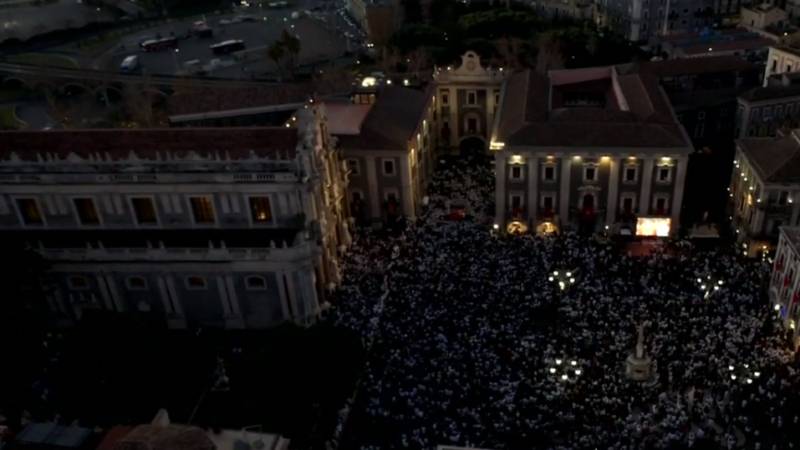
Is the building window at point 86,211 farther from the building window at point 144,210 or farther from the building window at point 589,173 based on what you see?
the building window at point 589,173

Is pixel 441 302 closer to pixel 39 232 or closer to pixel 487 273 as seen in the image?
pixel 487 273

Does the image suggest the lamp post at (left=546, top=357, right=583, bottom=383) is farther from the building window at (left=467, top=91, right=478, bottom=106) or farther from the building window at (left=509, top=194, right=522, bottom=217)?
the building window at (left=467, top=91, right=478, bottom=106)

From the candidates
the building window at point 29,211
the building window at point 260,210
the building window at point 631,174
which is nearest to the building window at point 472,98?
the building window at point 631,174

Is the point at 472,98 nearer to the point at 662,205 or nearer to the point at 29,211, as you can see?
the point at 662,205

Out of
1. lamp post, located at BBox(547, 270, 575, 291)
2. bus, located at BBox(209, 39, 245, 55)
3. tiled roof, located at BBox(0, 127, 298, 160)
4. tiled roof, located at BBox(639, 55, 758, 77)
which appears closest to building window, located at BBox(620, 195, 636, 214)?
→ lamp post, located at BBox(547, 270, 575, 291)

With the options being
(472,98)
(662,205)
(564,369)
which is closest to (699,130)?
(662,205)

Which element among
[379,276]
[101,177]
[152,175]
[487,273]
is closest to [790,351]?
[487,273]
